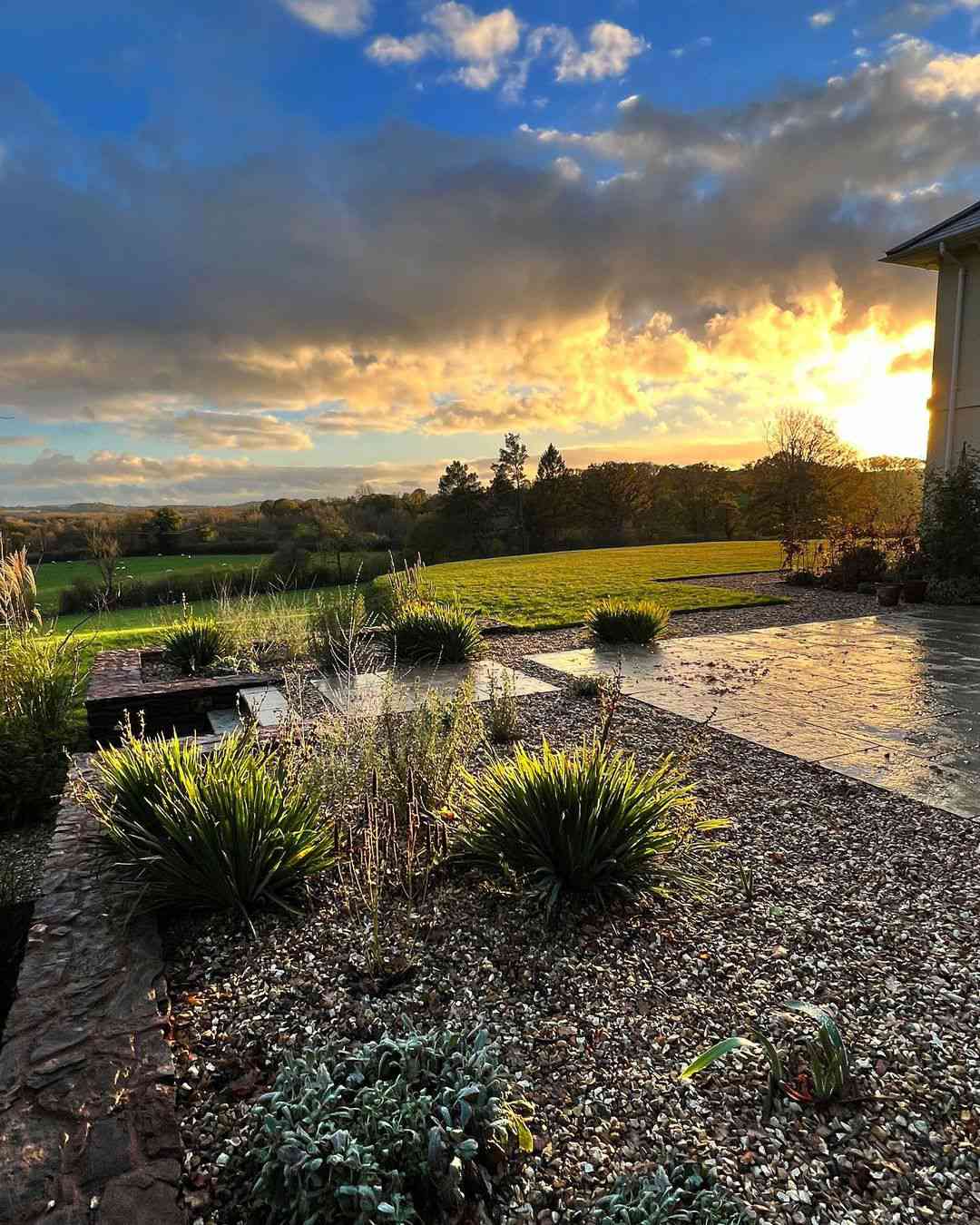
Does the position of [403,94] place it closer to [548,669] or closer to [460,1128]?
[548,669]

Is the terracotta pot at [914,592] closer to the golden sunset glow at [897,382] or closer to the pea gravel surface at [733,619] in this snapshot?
the pea gravel surface at [733,619]

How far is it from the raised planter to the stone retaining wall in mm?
2890

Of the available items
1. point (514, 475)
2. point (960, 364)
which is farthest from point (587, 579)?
point (514, 475)

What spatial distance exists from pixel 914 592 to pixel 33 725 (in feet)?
37.7

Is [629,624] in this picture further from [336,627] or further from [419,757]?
[419,757]

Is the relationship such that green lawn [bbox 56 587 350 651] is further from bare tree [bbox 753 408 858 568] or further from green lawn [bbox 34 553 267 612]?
bare tree [bbox 753 408 858 568]

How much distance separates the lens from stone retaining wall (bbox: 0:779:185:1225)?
138 centimetres

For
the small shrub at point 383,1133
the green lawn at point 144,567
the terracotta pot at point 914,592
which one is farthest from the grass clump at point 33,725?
the green lawn at point 144,567

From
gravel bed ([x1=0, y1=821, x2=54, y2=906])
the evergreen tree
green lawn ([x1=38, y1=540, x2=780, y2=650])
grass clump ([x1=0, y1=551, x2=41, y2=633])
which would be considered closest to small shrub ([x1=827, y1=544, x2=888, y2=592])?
green lawn ([x1=38, y1=540, x2=780, y2=650])

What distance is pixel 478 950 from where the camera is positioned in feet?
7.69

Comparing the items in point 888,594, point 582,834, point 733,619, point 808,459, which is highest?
point 808,459

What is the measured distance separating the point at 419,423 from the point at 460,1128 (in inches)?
608

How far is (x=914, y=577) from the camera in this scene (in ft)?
37.3

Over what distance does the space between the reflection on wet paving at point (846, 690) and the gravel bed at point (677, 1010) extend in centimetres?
103
